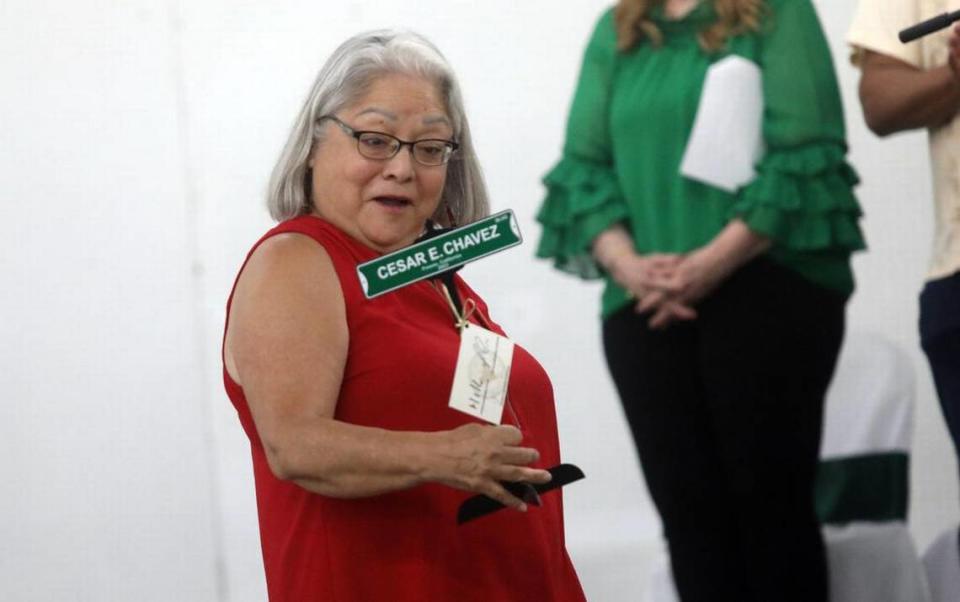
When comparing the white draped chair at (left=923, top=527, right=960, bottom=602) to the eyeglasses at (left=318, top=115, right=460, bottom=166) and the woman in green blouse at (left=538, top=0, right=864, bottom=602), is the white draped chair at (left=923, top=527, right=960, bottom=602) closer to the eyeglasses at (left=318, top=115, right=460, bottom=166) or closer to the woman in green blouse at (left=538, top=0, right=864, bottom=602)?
the woman in green blouse at (left=538, top=0, right=864, bottom=602)

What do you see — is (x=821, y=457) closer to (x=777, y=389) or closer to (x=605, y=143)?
(x=777, y=389)

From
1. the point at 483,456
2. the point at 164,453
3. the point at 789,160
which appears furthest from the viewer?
the point at 164,453

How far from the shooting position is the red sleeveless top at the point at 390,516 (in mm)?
1579

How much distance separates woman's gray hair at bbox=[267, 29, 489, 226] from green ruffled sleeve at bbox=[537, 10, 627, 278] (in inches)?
17.9

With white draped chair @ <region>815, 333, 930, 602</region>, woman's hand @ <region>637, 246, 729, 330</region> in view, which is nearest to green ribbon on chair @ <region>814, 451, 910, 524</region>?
white draped chair @ <region>815, 333, 930, 602</region>

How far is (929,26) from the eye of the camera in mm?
1943

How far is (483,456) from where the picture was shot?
1475mm

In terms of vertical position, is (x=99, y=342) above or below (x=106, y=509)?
above

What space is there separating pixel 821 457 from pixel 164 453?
117cm

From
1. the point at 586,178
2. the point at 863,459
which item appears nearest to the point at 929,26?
the point at 586,178

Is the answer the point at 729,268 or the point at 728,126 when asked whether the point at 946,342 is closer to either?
the point at 729,268

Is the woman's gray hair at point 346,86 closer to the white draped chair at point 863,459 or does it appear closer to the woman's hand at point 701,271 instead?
the woman's hand at point 701,271

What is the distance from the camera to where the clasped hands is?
213cm

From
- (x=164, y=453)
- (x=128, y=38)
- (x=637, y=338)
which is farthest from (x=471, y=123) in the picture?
(x=164, y=453)
